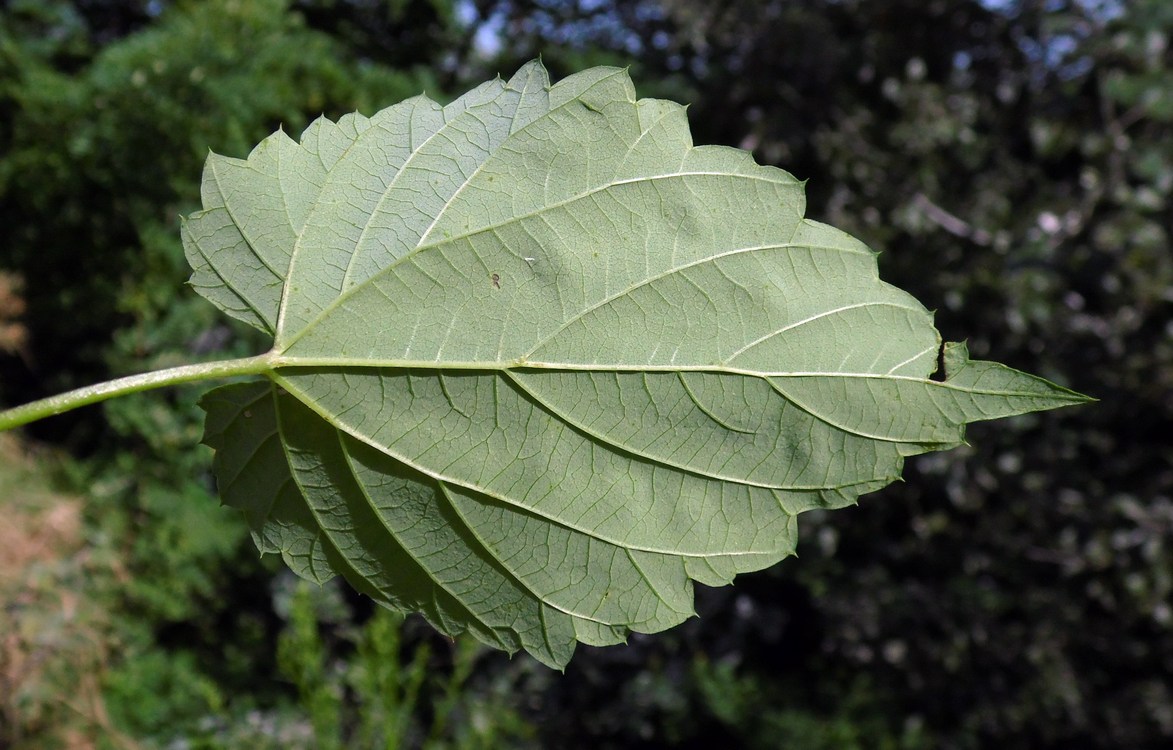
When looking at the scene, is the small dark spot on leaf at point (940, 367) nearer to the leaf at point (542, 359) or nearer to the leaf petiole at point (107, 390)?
the leaf at point (542, 359)

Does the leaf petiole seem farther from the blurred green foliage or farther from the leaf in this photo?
the blurred green foliage

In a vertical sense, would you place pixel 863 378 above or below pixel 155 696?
above

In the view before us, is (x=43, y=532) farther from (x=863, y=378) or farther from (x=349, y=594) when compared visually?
(x=863, y=378)

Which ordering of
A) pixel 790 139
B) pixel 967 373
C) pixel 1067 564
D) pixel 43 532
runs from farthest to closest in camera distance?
1. pixel 43 532
2. pixel 790 139
3. pixel 1067 564
4. pixel 967 373

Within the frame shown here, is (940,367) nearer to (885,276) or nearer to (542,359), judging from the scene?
(542,359)

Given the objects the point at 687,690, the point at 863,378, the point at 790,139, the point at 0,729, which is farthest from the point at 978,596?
the point at 0,729

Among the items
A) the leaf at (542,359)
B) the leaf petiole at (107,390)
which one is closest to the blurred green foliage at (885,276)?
the leaf at (542,359)
